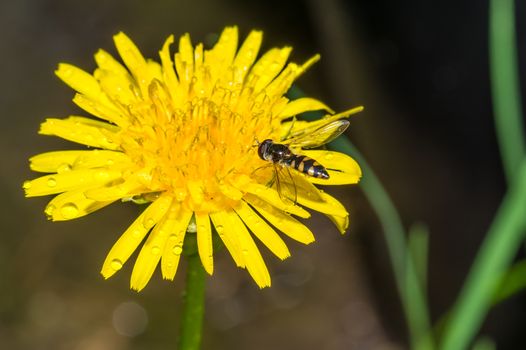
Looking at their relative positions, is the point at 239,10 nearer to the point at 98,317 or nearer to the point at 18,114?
the point at 18,114

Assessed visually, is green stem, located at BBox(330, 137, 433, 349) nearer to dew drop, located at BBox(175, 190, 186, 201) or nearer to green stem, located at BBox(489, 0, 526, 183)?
green stem, located at BBox(489, 0, 526, 183)

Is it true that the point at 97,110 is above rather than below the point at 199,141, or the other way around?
above

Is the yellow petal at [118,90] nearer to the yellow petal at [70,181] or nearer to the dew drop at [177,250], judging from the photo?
the yellow petal at [70,181]

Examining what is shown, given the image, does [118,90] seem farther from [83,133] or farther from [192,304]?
[192,304]

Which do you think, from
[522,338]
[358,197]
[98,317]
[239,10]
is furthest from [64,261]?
[522,338]

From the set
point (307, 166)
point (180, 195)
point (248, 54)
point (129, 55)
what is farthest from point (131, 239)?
point (248, 54)

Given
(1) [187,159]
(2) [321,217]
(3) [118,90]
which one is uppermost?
(3) [118,90]
